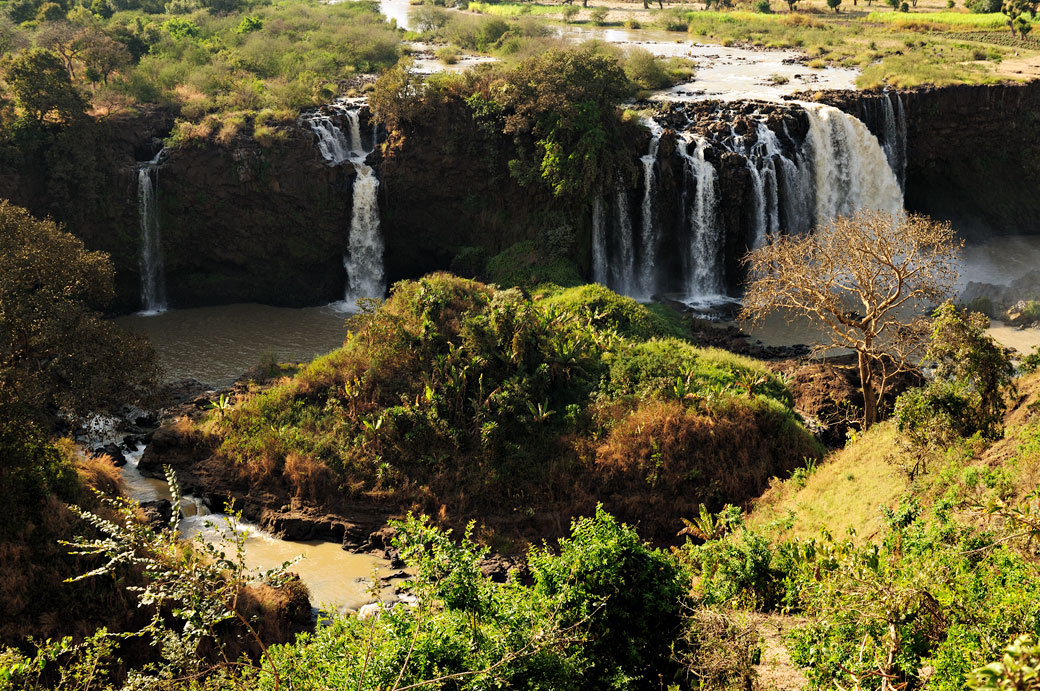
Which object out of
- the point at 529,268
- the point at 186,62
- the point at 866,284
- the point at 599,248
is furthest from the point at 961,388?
the point at 186,62

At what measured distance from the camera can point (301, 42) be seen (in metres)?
43.2

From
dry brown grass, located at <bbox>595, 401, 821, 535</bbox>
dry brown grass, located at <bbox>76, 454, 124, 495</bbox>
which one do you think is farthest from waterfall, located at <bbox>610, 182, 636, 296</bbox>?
dry brown grass, located at <bbox>76, 454, 124, 495</bbox>

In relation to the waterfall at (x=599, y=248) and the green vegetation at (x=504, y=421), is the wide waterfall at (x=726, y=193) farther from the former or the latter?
the green vegetation at (x=504, y=421)

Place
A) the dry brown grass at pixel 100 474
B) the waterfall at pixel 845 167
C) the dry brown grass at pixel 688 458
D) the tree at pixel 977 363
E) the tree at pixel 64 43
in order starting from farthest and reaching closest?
the tree at pixel 64 43 → the waterfall at pixel 845 167 → the dry brown grass at pixel 688 458 → the dry brown grass at pixel 100 474 → the tree at pixel 977 363

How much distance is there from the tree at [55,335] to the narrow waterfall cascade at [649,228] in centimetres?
1794

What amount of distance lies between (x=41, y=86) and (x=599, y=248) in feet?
66.0

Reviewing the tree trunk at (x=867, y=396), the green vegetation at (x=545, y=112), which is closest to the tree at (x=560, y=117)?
the green vegetation at (x=545, y=112)

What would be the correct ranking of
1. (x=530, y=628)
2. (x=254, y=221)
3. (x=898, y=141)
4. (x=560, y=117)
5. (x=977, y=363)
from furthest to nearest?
1. (x=898, y=141)
2. (x=254, y=221)
3. (x=560, y=117)
4. (x=977, y=363)
5. (x=530, y=628)

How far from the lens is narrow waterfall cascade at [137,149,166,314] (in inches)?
1180

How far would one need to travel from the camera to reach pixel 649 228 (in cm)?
3136

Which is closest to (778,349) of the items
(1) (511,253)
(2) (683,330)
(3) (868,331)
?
(2) (683,330)

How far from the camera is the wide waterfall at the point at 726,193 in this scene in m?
30.7

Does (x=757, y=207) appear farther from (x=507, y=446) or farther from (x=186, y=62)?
(x=186, y=62)

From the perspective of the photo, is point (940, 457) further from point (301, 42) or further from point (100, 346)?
point (301, 42)
